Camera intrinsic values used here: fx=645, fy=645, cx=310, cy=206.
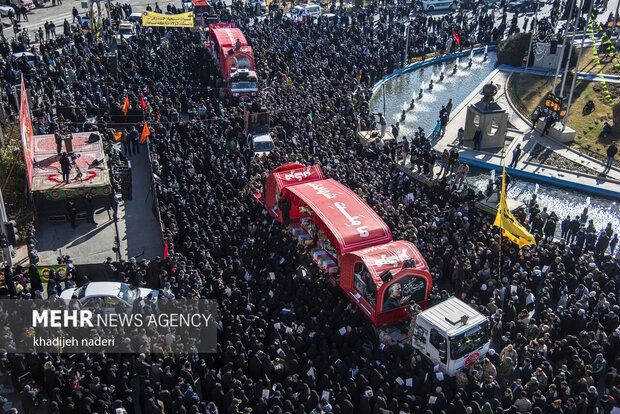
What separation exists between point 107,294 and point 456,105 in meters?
25.2

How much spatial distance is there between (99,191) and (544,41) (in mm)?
29670

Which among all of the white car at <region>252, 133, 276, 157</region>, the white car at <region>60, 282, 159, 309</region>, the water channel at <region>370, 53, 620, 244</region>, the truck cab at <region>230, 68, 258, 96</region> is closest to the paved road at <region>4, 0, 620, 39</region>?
the water channel at <region>370, 53, 620, 244</region>

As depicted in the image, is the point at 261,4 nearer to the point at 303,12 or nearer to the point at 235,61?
the point at 303,12

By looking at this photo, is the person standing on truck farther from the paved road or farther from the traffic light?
the paved road

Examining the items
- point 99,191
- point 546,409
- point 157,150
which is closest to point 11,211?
point 99,191

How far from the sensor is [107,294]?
18.4 metres

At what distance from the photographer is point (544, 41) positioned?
40.9m

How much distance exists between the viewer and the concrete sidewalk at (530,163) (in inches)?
1081

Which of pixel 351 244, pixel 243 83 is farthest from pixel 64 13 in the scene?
pixel 351 244

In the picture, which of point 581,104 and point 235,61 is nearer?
point 581,104

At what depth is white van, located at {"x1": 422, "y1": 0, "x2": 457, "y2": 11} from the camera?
56.8 m

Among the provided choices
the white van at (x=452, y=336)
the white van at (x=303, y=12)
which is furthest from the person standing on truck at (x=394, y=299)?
the white van at (x=303, y=12)

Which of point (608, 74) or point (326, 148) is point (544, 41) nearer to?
point (608, 74)

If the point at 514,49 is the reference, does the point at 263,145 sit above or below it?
below
